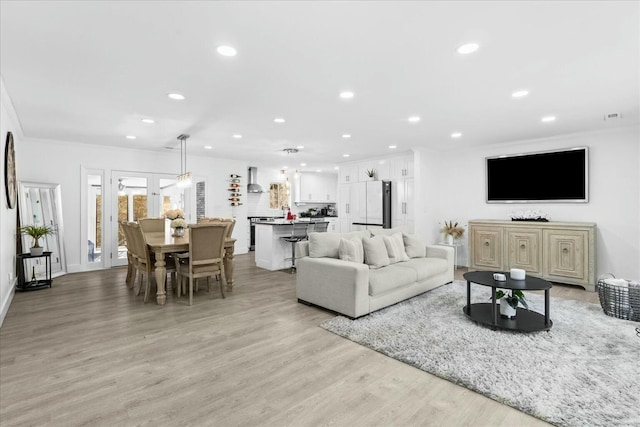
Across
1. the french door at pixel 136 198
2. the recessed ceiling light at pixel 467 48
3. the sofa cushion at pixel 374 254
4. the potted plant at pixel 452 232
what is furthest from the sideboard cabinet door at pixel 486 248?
the french door at pixel 136 198

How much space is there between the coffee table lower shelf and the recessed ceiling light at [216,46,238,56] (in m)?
3.38

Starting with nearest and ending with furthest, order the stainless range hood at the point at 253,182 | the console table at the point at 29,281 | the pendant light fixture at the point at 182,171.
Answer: the console table at the point at 29,281
the pendant light fixture at the point at 182,171
the stainless range hood at the point at 253,182

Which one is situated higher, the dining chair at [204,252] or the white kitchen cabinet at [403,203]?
the white kitchen cabinet at [403,203]

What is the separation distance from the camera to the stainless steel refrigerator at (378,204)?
290 inches

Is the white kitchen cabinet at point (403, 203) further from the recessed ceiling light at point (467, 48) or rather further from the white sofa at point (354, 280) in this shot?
the recessed ceiling light at point (467, 48)

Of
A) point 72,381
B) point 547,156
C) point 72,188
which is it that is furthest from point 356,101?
point 72,188

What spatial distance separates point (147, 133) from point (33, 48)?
9.65ft

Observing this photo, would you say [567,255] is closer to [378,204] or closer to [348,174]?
[378,204]

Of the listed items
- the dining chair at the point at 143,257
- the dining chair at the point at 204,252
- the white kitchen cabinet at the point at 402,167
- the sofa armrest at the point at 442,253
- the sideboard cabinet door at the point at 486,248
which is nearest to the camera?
the dining chair at the point at 204,252

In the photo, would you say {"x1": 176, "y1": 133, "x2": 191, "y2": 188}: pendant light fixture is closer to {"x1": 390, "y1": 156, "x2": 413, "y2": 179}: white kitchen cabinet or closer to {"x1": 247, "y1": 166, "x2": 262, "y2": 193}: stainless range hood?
{"x1": 247, "y1": 166, "x2": 262, "y2": 193}: stainless range hood

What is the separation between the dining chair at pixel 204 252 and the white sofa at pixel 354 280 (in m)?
1.08

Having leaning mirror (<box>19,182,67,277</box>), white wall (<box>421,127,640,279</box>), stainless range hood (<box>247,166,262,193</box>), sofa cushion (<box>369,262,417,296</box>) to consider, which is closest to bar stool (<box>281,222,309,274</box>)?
sofa cushion (<box>369,262,417,296</box>)

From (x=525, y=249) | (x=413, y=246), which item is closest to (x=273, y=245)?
(x=413, y=246)

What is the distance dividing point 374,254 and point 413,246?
1047 millimetres
